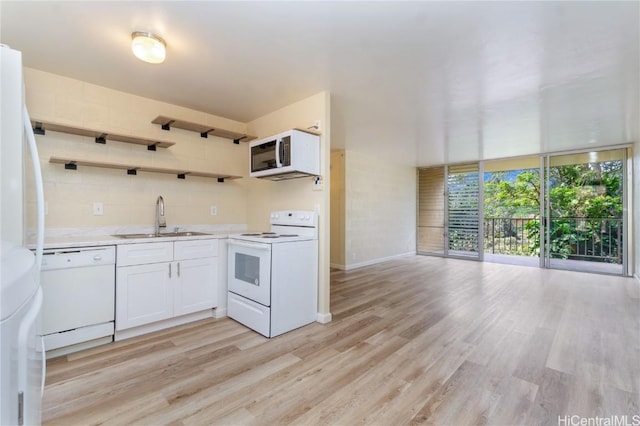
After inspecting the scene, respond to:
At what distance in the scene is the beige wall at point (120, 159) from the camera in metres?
2.52

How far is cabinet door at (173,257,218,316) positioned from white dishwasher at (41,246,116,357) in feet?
1.68

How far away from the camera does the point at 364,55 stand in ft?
7.34

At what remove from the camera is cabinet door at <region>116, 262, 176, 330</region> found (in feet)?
7.71

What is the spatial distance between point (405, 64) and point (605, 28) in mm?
1260

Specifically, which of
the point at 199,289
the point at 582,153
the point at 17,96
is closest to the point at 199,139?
the point at 199,289

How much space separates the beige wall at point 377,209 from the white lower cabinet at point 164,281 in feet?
9.77

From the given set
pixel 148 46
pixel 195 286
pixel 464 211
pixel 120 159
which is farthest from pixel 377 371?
pixel 464 211

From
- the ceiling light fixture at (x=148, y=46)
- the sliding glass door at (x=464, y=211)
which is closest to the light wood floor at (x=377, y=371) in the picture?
the ceiling light fixture at (x=148, y=46)

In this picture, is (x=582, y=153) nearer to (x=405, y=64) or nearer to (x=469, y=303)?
(x=469, y=303)

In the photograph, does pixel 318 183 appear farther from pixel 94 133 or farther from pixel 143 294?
pixel 94 133

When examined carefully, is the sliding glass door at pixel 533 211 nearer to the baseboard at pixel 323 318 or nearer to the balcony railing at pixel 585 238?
the balcony railing at pixel 585 238

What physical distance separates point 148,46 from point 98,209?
1.64 m

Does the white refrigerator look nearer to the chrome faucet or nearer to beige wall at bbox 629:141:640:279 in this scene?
the chrome faucet

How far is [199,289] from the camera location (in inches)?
111
